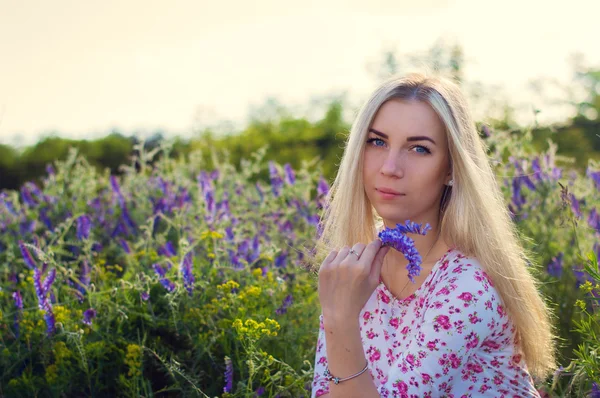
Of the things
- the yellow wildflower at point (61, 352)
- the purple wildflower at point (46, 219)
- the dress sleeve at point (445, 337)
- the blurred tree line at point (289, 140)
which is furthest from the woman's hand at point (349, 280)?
the blurred tree line at point (289, 140)

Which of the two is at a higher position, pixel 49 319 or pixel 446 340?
pixel 446 340

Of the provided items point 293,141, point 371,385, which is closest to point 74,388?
point 371,385

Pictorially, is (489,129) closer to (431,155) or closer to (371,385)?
(431,155)

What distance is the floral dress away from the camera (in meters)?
1.97

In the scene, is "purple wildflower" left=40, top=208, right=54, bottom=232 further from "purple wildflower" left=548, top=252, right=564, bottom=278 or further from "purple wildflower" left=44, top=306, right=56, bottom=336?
"purple wildflower" left=548, top=252, right=564, bottom=278

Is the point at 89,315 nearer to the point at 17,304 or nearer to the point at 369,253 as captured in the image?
the point at 17,304

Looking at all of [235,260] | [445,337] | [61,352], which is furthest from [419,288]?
[61,352]

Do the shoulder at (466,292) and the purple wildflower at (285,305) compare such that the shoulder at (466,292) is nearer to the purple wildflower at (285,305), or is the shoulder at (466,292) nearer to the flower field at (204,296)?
the flower field at (204,296)

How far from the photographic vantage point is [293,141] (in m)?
9.28

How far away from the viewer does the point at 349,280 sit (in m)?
1.97

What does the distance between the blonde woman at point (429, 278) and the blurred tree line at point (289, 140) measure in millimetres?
5471

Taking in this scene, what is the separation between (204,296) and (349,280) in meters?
1.40

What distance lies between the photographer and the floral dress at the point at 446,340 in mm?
1974

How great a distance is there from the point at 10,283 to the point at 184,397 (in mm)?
1449
